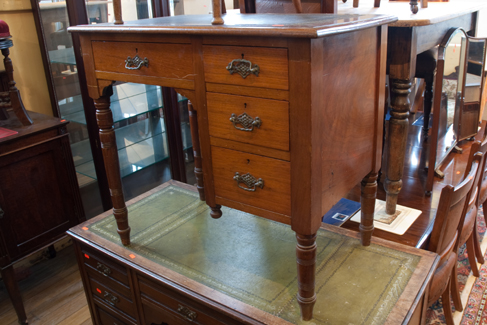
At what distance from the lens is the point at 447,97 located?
2463 millimetres

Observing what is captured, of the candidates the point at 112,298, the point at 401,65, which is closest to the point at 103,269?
the point at 112,298

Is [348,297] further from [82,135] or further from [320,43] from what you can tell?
[82,135]

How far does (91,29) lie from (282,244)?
111 cm

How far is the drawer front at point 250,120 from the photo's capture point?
3.84 feet

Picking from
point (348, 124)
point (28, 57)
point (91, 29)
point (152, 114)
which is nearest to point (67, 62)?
point (28, 57)

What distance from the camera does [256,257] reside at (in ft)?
5.65

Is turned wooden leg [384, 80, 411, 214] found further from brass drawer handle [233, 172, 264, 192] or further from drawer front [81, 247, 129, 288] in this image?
drawer front [81, 247, 129, 288]

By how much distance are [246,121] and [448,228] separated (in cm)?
97

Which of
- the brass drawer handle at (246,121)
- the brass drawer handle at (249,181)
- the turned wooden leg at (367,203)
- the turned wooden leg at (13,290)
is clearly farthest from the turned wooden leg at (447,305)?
the turned wooden leg at (13,290)

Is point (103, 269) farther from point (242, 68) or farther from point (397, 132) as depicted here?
point (397, 132)

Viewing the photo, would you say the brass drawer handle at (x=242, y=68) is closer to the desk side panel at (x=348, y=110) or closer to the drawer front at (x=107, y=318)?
the desk side panel at (x=348, y=110)

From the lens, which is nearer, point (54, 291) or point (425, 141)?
point (54, 291)

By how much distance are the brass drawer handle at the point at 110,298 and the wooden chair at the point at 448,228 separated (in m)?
1.33

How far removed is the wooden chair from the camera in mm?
1570
